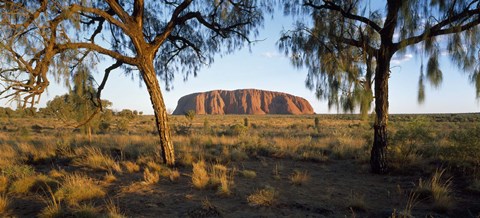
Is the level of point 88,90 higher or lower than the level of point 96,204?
higher

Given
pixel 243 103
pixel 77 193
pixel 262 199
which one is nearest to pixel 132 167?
pixel 77 193

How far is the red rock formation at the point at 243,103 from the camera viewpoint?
144 m

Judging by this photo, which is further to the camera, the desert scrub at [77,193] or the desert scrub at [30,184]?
the desert scrub at [30,184]

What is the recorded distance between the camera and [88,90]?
8359 millimetres

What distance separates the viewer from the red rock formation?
14420 cm

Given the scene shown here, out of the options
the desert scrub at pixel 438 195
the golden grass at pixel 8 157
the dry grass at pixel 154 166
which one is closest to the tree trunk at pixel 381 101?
the desert scrub at pixel 438 195

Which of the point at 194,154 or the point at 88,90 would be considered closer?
the point at 88,90

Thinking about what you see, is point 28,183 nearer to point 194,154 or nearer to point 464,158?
point 194,154

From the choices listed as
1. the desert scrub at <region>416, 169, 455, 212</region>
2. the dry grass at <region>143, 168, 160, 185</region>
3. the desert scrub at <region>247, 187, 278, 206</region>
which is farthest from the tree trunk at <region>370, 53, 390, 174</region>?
the dry grass at <region>143, 168, 160, 185</region>

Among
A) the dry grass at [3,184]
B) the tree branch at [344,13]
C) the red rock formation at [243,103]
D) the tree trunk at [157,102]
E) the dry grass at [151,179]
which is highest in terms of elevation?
the red rock formation at [243,103]

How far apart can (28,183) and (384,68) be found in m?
8.15

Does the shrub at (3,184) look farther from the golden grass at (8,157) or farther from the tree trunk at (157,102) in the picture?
the tree trunk at (157,102)

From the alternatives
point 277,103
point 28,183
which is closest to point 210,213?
point 28,183

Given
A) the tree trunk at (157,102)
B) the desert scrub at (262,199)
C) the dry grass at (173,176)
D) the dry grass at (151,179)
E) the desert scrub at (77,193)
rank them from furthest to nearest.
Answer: the tree trunk at (157,102), the dry grass at (173,176), the dry grass at (151,179), the desert scrub at (77,193), the desert scrub at (262,199)
